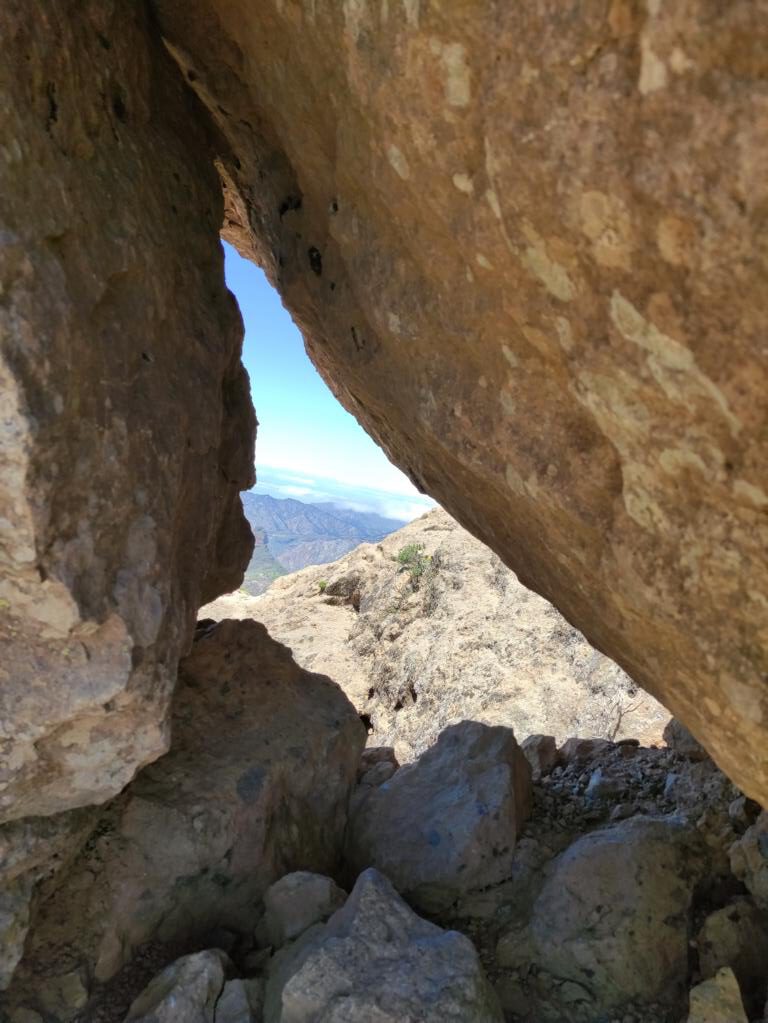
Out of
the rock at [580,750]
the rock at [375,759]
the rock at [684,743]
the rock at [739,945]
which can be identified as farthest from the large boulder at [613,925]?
the rock at [375,759]

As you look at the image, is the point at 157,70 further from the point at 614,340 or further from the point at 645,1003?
the point at 645,1003

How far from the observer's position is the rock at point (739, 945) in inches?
121

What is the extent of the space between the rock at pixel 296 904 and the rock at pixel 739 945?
1.70m

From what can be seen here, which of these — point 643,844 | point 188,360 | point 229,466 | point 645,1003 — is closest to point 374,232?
point 188,360

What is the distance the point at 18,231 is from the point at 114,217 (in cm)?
69

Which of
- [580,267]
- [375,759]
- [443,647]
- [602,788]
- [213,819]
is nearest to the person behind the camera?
[580,267]

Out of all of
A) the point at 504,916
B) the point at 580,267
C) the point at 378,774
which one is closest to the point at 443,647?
the point at 378,774

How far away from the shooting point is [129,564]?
2869 millimetres

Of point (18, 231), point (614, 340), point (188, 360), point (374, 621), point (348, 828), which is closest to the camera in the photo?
point (614, 340)

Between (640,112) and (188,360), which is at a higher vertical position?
(640,112)

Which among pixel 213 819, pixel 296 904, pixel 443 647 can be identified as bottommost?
pixel 443 647

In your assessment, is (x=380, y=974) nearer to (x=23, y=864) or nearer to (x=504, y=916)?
(x=504, y=916)

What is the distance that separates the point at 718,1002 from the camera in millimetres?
2762

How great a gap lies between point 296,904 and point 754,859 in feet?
7.29
